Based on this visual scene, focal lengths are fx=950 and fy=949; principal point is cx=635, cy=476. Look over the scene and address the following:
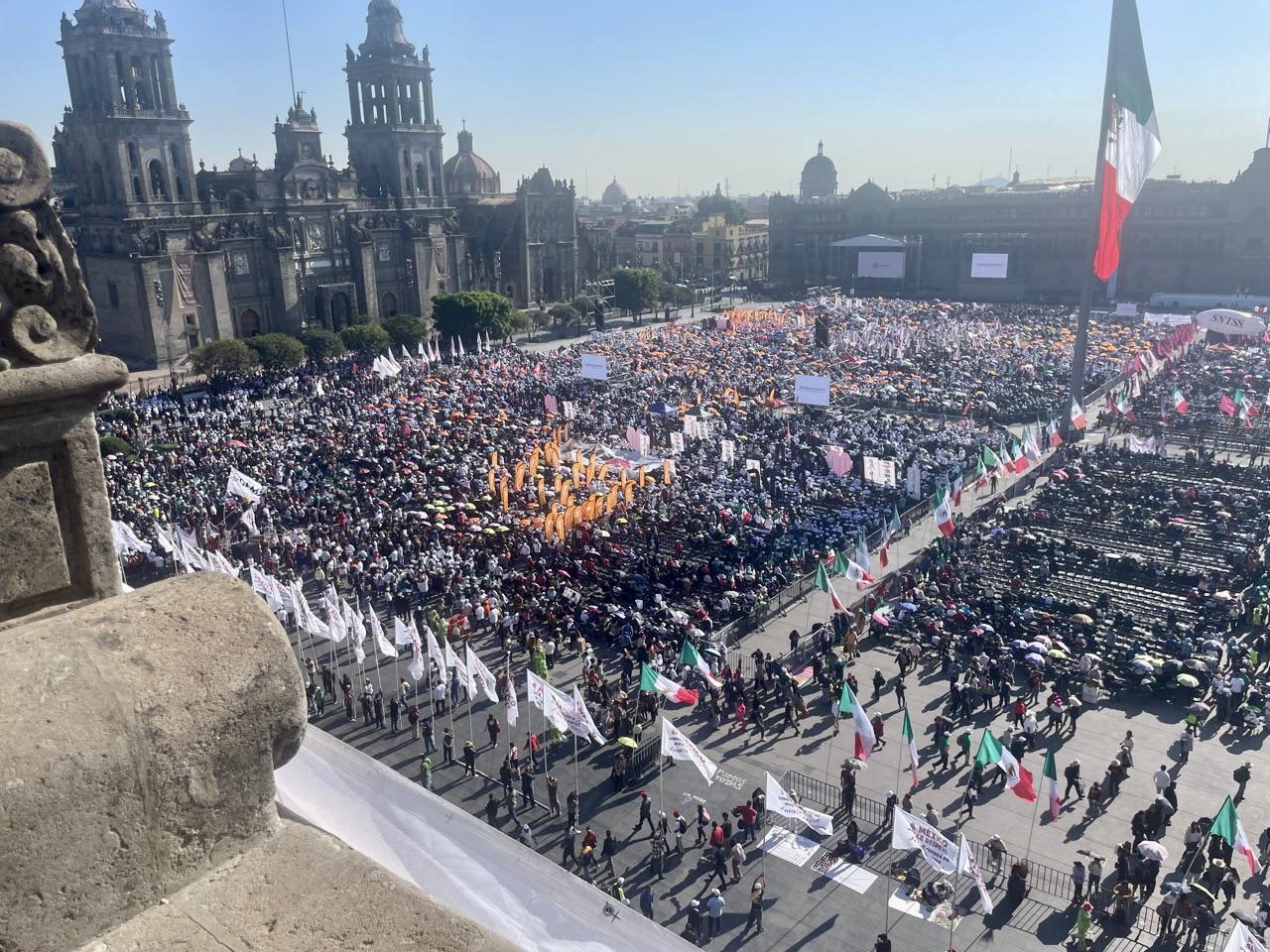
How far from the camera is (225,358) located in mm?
51781

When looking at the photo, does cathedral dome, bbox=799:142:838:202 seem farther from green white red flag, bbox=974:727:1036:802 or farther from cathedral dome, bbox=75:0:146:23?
green white red flag, bbox=974:727:1036:802

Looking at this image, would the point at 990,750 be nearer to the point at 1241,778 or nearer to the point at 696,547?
the point at 1241,778

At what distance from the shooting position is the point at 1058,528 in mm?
29500

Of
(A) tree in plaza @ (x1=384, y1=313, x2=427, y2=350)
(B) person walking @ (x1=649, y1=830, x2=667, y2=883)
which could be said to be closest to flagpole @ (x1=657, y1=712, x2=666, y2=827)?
(B) person walking @ (x1=649, y1=830, x2=667, y2=883)

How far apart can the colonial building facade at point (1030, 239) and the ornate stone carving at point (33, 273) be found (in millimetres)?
87792

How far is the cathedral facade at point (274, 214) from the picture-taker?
60.2 meters

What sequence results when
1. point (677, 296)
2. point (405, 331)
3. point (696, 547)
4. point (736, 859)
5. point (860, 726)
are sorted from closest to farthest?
point (736, 859), point (860, 726), point (696, 547), point (405, 331), point (677, 296)

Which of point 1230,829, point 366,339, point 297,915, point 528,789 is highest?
point 297,915

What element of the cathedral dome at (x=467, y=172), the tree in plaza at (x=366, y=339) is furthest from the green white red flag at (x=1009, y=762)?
the cathedral dome at (x=467, y=172)

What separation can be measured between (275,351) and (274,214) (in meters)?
18.9

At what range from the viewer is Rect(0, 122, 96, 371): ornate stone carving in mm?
2363

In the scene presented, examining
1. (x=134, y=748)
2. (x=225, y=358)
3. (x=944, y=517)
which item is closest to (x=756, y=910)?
(x=134, y=748)

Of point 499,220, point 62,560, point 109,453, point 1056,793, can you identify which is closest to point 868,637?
point 1056,793

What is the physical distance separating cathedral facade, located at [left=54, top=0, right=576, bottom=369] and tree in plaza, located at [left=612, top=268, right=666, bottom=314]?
30.6 feet
